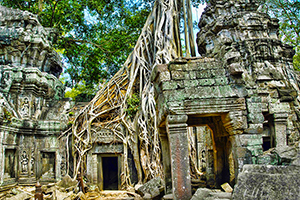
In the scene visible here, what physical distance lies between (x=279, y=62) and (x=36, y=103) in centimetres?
897

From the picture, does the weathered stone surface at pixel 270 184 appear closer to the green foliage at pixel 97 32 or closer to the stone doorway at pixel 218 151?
the stone doorway at pixel 218 151

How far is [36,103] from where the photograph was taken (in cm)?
848

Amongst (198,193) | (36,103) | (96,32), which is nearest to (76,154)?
(36,103)

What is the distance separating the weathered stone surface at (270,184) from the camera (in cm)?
220

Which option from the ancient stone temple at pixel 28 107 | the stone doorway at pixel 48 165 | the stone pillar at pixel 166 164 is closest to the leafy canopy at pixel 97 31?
the ancient stone temple at pixel 28 107

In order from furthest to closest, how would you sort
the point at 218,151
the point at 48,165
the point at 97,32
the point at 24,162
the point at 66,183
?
the point at 97,32 → the point at 48,165 → the point at 24,162 → the point at 66,183 → the point at 218,151

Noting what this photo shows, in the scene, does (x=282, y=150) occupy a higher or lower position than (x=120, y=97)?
lower

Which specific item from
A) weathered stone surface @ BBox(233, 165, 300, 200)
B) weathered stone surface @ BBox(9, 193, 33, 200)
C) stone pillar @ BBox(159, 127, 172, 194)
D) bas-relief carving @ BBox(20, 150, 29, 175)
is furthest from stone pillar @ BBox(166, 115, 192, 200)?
bas-relief carving @ BBox(20, 150, 29, 175)

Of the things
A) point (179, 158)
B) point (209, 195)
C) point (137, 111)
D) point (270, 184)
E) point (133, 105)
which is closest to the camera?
point (270, 184)

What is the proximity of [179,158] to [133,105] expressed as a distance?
15.5 feet

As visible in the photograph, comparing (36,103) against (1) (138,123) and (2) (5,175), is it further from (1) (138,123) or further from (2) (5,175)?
(1) (138,123)

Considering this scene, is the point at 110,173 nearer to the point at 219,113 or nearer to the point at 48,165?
the point at 48,165

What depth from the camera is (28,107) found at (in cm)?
811

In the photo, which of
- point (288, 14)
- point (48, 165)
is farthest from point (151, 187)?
point (288, 14)
